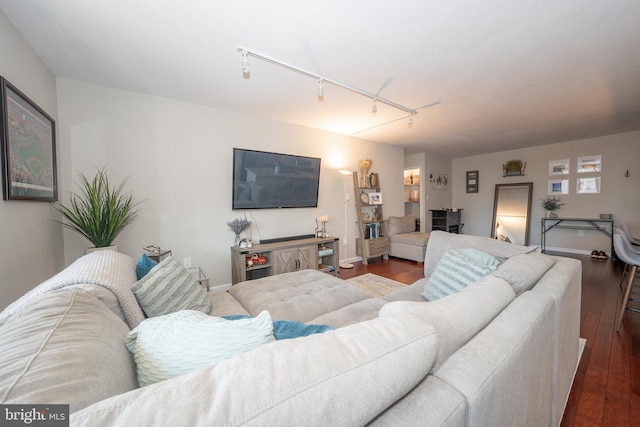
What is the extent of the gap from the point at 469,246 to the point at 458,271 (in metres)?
0.57

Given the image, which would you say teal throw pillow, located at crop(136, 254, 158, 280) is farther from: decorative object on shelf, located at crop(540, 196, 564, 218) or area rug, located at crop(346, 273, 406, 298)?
decorative object on shelf, located at crop(540, 196, 564, 218)

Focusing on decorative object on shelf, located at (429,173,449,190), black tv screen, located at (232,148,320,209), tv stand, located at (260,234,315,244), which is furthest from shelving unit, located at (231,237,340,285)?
decorative object on shelf, located at (429,173,449,190)

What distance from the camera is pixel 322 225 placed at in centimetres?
407

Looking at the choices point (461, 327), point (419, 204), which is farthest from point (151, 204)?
point (419, 204)

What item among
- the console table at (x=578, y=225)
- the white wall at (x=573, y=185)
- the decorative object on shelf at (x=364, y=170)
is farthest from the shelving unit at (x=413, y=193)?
the console table at (x=578, y=225)

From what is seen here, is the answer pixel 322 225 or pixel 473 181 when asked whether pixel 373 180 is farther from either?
pixel 473 181

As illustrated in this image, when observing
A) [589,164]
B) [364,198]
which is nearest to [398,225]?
[364,198]

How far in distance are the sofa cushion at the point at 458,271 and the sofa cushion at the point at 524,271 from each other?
14 centimetres

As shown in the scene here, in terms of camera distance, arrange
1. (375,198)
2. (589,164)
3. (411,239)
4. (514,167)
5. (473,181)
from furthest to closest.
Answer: (473,181), (514,167), (589,164), (375,198), (411,239)

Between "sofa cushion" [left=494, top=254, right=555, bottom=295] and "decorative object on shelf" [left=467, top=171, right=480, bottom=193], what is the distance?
5656 millimetres

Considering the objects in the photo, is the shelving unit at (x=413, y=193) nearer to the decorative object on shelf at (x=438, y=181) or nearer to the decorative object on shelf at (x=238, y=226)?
the decorative object on shelf at (x=438, y=181)

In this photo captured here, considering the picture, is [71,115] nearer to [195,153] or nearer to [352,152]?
[195,153]

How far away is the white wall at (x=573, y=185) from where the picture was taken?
450cm

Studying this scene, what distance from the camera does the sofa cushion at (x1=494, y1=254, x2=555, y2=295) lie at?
1.16 meters
